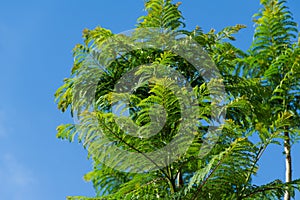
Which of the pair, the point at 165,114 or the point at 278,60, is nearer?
the point at 165,114

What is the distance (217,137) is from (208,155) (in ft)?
0.47

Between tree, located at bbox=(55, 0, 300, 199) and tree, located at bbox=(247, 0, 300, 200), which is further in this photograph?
tree, located at bbox=(247, 0, 300, 200)

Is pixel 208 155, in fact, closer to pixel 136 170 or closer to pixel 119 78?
pixel 136 170

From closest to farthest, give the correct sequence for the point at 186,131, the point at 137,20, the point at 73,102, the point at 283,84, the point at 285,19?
the point at 186,131
the point at 73,102
the point at 137,20
the point at 283,84
the point at 285,19

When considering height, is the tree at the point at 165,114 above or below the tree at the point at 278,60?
below

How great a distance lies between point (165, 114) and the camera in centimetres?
380

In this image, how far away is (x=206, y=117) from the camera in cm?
388

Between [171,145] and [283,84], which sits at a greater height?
[283,84]

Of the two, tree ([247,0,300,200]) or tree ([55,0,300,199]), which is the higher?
tree ([247,0,300,200])

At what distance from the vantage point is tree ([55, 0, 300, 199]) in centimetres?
372

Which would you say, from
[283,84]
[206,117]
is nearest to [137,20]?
[206,117]

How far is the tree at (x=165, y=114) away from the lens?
12.2 ft

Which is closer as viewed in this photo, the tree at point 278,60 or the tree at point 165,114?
the tree at point 165,114

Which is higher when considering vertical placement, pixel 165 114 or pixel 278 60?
pixel 278 60
